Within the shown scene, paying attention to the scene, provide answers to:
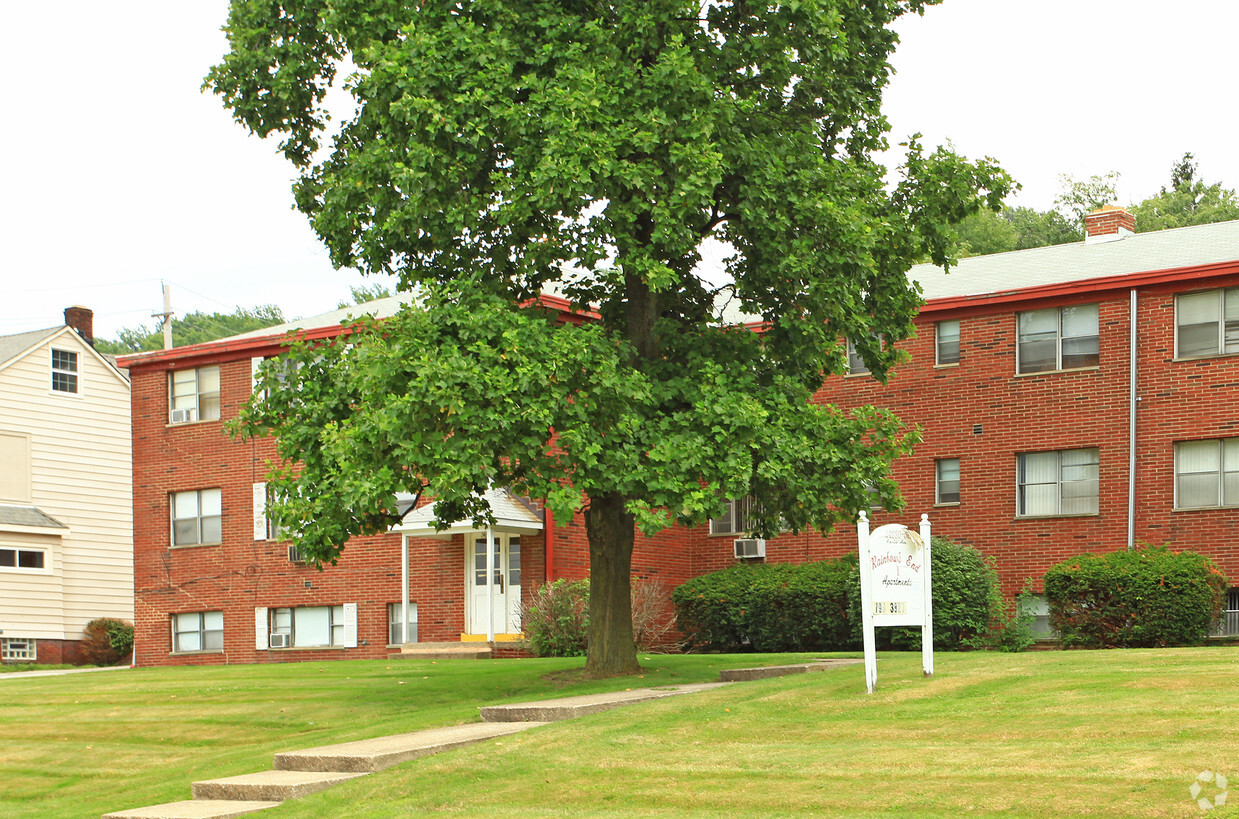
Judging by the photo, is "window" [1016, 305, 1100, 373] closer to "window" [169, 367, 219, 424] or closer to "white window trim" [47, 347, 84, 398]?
"window" [169, 367, 219, 424]

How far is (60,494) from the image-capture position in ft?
131

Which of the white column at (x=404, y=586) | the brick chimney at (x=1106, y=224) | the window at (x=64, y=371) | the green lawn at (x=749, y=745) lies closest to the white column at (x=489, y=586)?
the white column at (x=404, y=586)

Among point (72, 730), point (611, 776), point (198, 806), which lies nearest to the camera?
point (611, 776)

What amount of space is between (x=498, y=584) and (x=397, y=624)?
2.79 m

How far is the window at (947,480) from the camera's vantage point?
29156 mm

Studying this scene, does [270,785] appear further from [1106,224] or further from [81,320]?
[81,320]

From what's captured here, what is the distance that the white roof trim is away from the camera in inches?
1105

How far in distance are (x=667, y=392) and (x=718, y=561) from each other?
15078 millimetres

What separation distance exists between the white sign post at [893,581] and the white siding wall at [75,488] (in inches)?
1157

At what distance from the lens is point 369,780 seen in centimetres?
1220

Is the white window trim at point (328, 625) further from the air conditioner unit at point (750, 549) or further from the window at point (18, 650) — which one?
the window at point (18, 650)

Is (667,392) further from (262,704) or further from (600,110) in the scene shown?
(262,704)

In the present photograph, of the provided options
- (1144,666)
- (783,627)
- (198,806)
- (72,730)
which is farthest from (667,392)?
(783,627)

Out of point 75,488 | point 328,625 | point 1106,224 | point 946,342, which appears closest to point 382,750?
point 946,342
